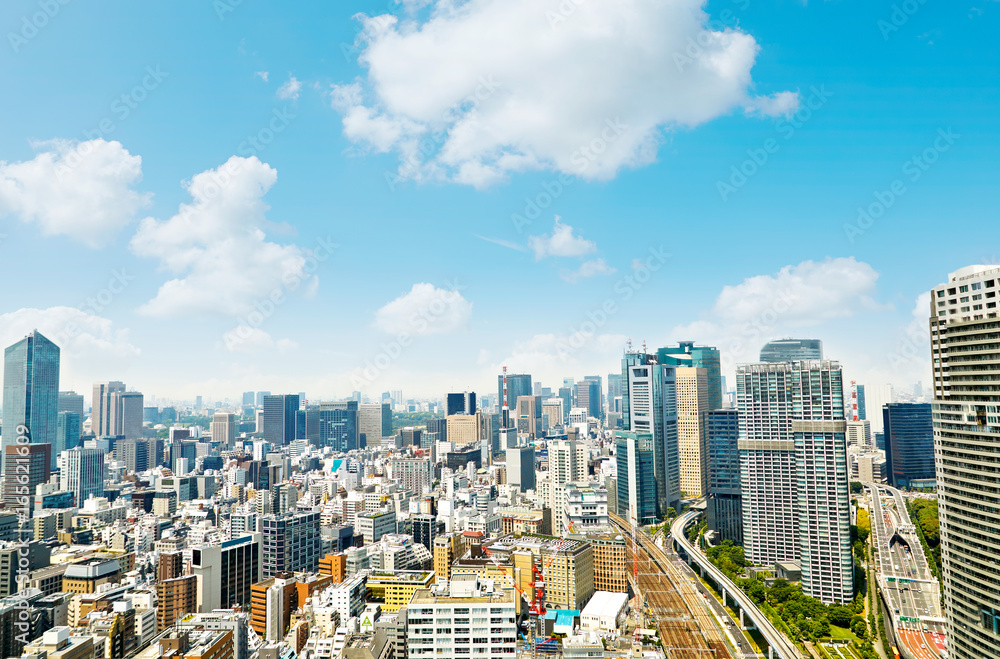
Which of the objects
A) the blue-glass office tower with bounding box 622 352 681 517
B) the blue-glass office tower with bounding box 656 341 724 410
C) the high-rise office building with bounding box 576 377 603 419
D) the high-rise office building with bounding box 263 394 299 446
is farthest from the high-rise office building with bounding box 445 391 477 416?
the blue-glass office tower with bounding box 622 352 681 517

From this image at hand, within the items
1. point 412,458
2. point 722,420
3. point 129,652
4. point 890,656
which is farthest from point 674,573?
point 412,458

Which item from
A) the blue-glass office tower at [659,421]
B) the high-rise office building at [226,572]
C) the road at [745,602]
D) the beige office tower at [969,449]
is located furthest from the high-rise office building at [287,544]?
the beige office tower at [969,449]

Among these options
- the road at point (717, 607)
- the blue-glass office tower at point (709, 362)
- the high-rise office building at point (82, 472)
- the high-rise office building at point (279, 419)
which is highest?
the blue-glass office tower at point (709, 362)

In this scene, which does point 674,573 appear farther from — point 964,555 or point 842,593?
point 964,555

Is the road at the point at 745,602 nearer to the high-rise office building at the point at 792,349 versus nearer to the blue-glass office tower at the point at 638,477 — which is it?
the blue-glass office tower at the point at 638,477

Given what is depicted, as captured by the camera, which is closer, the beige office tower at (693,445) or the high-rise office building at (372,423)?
the beige office tower at (693,445)

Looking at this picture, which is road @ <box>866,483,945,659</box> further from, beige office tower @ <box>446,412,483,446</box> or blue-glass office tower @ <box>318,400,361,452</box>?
blue-glass office tower @ <box>318,400,361,452</box>

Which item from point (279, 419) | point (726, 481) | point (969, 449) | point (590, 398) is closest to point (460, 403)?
point (279, 419)
